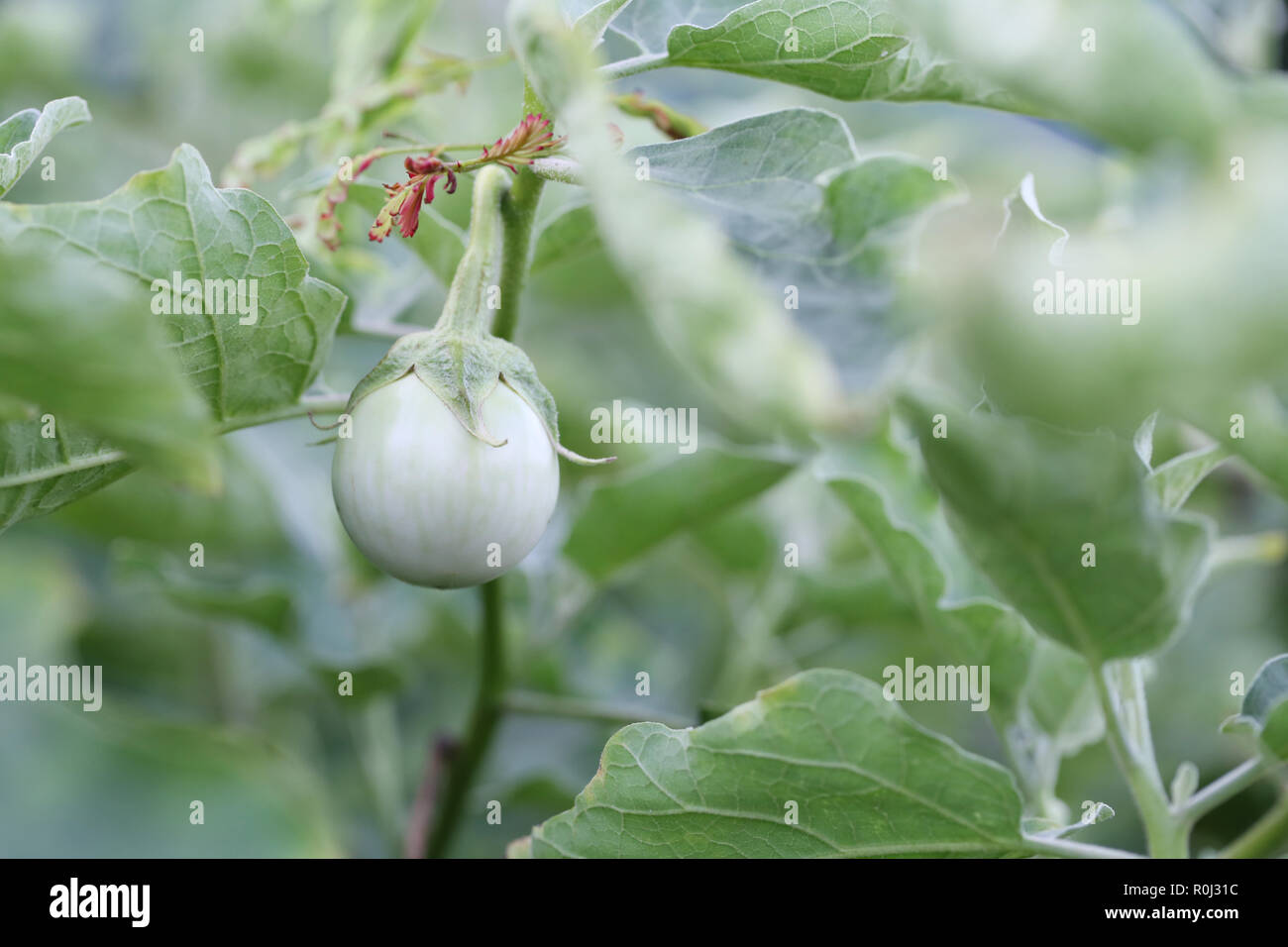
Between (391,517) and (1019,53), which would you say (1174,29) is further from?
(391,517)

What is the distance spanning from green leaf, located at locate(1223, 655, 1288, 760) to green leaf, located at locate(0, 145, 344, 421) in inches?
19.1

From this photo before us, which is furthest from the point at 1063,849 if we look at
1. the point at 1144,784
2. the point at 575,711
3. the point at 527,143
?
the point at 527,143

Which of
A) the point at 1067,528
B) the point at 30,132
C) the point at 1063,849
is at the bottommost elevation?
the point at 1063,849

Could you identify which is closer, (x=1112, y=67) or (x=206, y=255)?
(x=1112, y=67)

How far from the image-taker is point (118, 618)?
47.1 inches

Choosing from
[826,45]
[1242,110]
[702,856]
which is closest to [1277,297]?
[1242,110]

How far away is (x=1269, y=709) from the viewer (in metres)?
0.55

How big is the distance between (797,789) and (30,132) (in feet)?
1.65

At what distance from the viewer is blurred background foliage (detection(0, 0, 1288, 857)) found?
1.53ft

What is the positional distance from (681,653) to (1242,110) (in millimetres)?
1048

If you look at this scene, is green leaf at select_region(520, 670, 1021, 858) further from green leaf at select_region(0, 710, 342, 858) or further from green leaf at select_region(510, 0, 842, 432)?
green leaf at select_region(510, 0, 842, 432)

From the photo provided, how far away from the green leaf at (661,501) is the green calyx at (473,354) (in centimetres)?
24

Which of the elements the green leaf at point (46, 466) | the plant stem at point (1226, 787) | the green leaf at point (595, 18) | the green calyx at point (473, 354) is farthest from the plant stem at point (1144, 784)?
the green leaf at point (46, 466)

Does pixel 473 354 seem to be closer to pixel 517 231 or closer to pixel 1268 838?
pixel 517 231
